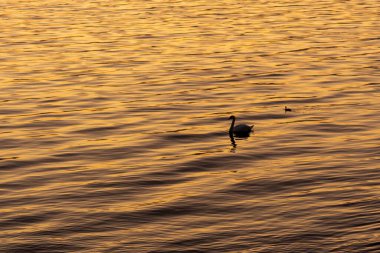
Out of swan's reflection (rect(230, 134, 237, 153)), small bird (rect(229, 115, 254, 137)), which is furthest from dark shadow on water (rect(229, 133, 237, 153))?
small bird (rect(229, 115, 254, 137))

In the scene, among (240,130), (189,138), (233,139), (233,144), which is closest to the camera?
(233,144)

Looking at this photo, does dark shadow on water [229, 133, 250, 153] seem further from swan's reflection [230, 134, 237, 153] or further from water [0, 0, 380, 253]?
water [0, 0, 380, 253]

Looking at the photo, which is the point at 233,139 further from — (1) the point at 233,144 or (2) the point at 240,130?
(1) the point at 233,144

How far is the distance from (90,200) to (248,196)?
13.2 ft

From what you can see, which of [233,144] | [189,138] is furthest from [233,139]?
[189,138]

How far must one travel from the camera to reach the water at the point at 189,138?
23516 millimetres

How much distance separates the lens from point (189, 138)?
33156 mm

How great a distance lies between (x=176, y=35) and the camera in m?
57.5

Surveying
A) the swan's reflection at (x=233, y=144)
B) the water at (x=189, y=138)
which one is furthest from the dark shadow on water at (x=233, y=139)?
the water at (x=189, y=138)

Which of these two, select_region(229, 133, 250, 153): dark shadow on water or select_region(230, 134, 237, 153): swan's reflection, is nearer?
select_region(230, 134, 237, 153): swan's reflection

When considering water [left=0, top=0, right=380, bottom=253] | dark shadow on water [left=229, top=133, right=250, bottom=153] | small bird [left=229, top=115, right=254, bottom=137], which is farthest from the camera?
small bird [left=229, top=115, right=254, bottom=137]

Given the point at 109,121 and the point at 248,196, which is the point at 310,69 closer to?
the point at 109,121

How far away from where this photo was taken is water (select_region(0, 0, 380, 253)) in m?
23.5

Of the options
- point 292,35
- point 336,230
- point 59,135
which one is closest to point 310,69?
point 292,35
